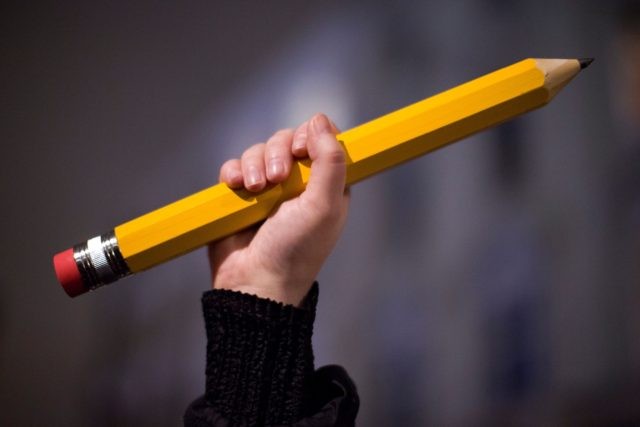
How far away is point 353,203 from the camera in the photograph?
0.75 metres

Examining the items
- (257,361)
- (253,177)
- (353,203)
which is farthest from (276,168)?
(353,203)

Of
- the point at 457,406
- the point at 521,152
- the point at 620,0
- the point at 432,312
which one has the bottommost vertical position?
the point at 457,406

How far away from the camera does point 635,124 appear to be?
2.56 ft

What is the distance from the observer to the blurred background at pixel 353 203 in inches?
29.3

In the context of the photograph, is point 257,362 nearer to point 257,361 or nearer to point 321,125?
point 257,361

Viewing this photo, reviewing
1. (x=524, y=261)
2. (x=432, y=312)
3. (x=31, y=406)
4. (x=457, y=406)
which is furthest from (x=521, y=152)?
(x=31, y=406)

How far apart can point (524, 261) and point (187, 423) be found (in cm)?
60

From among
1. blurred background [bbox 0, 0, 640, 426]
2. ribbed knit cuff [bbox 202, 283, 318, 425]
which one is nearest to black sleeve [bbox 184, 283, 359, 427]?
ribbed knit cuff [bbox 202, 283, 318, 425]

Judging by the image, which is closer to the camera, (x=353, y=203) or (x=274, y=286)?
(x=274, y=286)

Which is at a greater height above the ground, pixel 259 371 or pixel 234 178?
pixel 234 178

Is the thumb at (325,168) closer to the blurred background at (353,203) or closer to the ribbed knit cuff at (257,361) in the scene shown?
the ribbed knit cuff at (257,361)

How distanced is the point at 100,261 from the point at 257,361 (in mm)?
147

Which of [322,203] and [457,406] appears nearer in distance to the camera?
[322,203]

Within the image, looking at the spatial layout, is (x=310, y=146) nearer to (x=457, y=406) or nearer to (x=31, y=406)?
(x=457, y=406)
